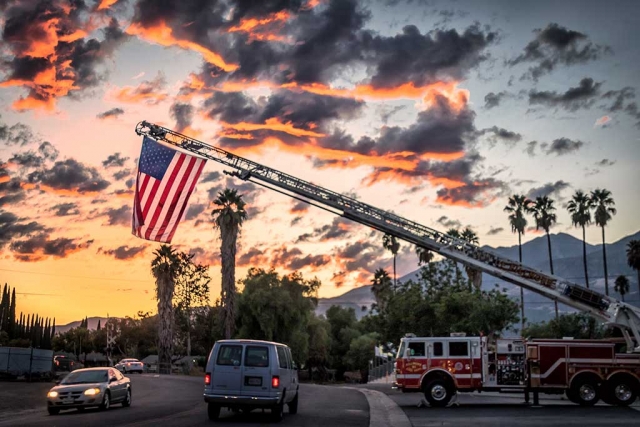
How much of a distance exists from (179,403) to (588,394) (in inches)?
645

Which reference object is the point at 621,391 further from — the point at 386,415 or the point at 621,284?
the point at 621,284

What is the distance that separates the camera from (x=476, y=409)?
93.8 ft

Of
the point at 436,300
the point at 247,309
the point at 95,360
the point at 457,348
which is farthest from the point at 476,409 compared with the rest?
the point at 95,360


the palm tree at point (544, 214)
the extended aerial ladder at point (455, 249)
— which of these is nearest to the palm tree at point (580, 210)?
the palm tree at point (544, 214)

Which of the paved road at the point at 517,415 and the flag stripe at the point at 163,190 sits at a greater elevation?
the flag stripe at the point at 163,190

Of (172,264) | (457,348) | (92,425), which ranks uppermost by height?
(172,264)

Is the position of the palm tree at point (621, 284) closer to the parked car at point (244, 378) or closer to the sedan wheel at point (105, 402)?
the sedan wheel at point (105, 402)

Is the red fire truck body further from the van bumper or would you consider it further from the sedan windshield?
the sedan windshield

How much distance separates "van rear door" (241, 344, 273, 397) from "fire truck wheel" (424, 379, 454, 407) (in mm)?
10733

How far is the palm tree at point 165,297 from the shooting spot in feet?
274

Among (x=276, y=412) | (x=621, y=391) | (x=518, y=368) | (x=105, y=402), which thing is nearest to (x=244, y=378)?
(x=276, y=412)

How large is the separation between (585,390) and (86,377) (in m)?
19.2

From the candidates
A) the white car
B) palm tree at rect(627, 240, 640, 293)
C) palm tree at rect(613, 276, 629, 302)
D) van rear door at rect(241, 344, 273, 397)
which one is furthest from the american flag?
palm tree at rect(613, 276, 629, 302)

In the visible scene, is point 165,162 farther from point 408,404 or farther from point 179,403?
point 408,404
